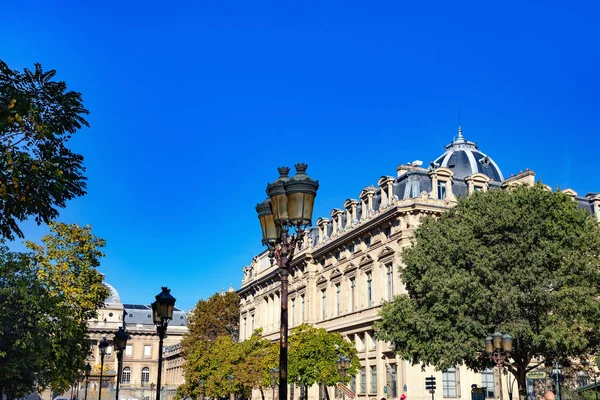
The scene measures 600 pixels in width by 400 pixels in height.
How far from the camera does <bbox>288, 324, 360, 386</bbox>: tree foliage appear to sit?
142 ft

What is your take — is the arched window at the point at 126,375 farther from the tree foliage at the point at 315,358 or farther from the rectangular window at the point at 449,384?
the rectangular window at the point at 449,384

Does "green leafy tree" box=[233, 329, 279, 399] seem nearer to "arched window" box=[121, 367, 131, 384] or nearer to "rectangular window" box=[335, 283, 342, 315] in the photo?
"rectangular window" box=[335, 283, 342, 315]

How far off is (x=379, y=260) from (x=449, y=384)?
9920 mm

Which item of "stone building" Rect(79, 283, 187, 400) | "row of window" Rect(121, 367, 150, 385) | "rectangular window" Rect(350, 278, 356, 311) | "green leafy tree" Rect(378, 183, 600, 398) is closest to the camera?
"green leafy tree" Rect(378, 183, 600, 398)

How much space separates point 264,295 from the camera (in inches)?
3002

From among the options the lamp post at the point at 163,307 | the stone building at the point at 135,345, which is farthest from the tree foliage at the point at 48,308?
the stone building at the point at 135,345

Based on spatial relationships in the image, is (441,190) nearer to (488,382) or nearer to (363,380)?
(488,382)

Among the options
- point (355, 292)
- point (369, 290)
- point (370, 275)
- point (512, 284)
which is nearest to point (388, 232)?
point (370, 275)

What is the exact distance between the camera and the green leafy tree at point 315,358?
43.3 m

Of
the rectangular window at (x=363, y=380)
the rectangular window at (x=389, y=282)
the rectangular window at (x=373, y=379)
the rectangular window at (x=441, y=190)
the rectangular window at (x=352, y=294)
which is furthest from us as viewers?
the rectangular window at (x=352, y=294)

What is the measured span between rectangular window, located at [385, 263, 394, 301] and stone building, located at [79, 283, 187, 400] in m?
77.3

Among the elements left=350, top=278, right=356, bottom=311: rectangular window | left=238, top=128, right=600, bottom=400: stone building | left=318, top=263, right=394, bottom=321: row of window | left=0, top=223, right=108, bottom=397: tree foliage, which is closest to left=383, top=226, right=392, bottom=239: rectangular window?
left=238, top=128, right=600, bottom=400: stone building

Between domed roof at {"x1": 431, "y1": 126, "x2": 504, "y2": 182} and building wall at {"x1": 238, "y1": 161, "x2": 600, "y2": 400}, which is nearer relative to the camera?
building wall at {"x1": 238, "y1": 161, "x2": 600, "y2": 400}

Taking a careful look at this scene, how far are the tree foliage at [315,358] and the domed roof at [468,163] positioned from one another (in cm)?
1877
